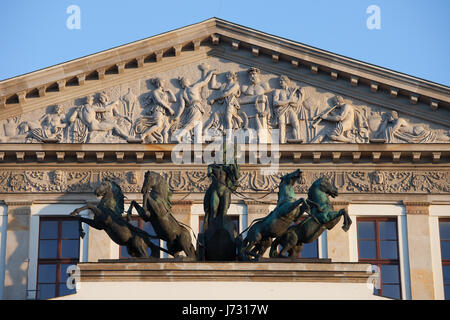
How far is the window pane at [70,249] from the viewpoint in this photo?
1211 inches

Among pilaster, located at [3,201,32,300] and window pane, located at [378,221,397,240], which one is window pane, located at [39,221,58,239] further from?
window pane, located at [378,221,397,240]

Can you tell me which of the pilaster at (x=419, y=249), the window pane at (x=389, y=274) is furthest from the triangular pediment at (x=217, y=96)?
the window pane at (x=389, y=274)

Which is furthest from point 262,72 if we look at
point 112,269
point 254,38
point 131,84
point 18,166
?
point 112,269

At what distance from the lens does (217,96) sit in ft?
105

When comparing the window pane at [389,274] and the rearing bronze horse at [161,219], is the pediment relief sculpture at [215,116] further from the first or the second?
the rearing bronze horse at [161,219]

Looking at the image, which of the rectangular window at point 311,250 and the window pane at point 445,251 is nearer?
the rectangular window at point 311,250

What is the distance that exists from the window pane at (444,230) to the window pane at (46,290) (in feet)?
29.8

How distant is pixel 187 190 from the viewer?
3098cm

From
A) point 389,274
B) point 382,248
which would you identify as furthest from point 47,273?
point 389,274

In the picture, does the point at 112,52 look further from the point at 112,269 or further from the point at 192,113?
the point at 112,269

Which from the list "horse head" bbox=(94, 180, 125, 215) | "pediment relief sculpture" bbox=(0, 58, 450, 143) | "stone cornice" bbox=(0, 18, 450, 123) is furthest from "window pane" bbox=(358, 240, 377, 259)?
"horse head" bbox=(94, 180, 125, 215)

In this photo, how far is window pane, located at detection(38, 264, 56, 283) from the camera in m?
30.5

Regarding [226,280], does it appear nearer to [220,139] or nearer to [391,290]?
[391,290]

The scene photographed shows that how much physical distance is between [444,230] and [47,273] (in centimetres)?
929
